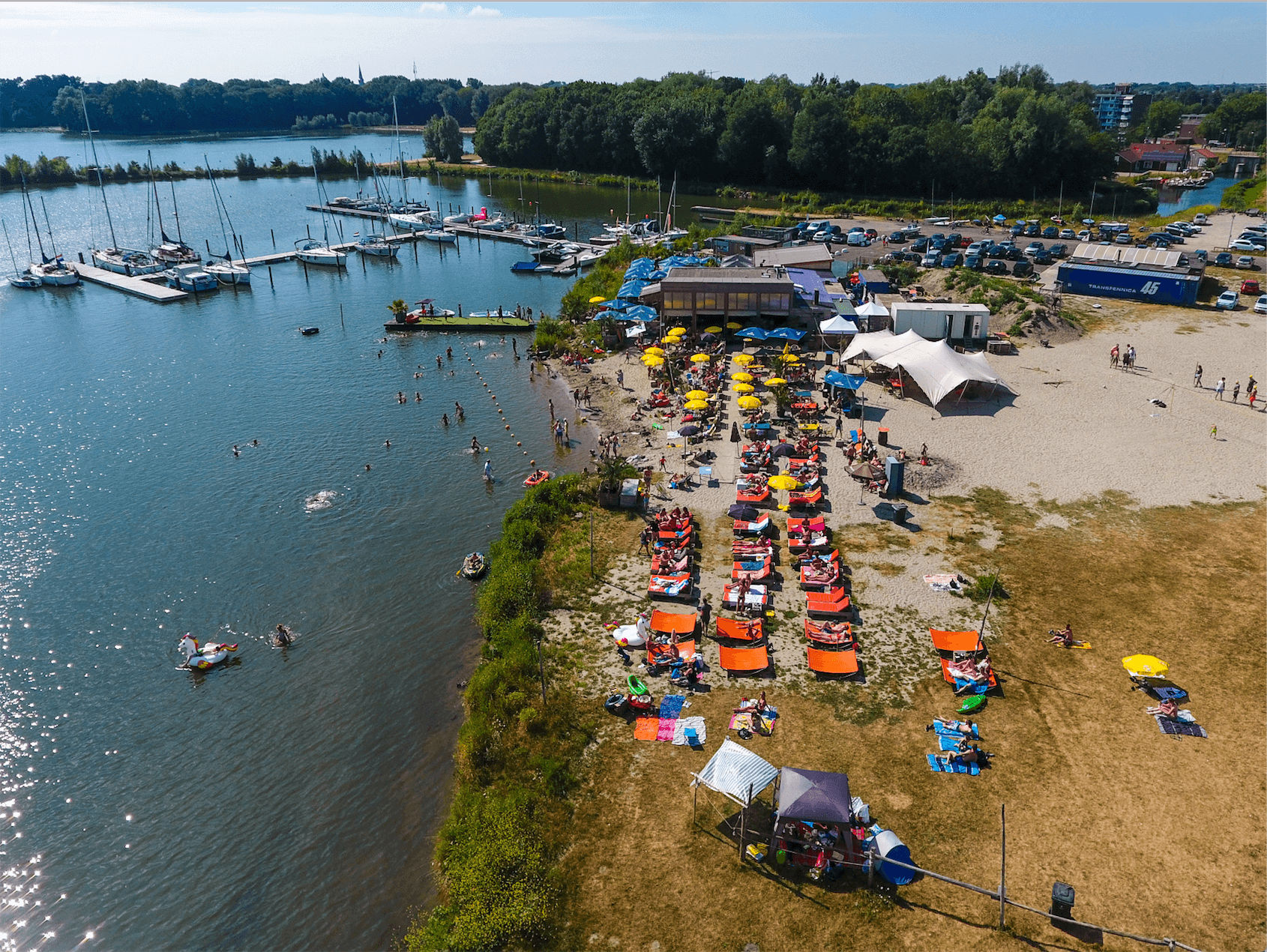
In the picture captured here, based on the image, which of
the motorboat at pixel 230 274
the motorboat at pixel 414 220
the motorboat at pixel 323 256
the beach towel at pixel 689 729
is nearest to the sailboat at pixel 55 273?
the motorboat at pixel 230 274

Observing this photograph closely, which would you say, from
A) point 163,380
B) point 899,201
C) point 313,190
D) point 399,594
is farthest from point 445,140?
point 399,594

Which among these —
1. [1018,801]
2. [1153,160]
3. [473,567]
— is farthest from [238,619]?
[1153,160]

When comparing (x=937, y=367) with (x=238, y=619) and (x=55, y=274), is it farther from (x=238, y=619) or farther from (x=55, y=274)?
(x=55, y=274)

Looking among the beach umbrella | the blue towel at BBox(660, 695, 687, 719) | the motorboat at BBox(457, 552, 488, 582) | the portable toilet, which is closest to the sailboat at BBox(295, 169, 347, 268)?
the motorboat at BBox(457, 552, 488, 582)

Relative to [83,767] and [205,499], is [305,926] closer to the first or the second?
[83,767]

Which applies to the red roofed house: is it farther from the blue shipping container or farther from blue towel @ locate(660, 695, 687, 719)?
blue towel @ locate(660, 695, 687, 719)

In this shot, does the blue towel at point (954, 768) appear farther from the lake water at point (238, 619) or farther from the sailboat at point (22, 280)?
the sailboat at point (22, 280)
